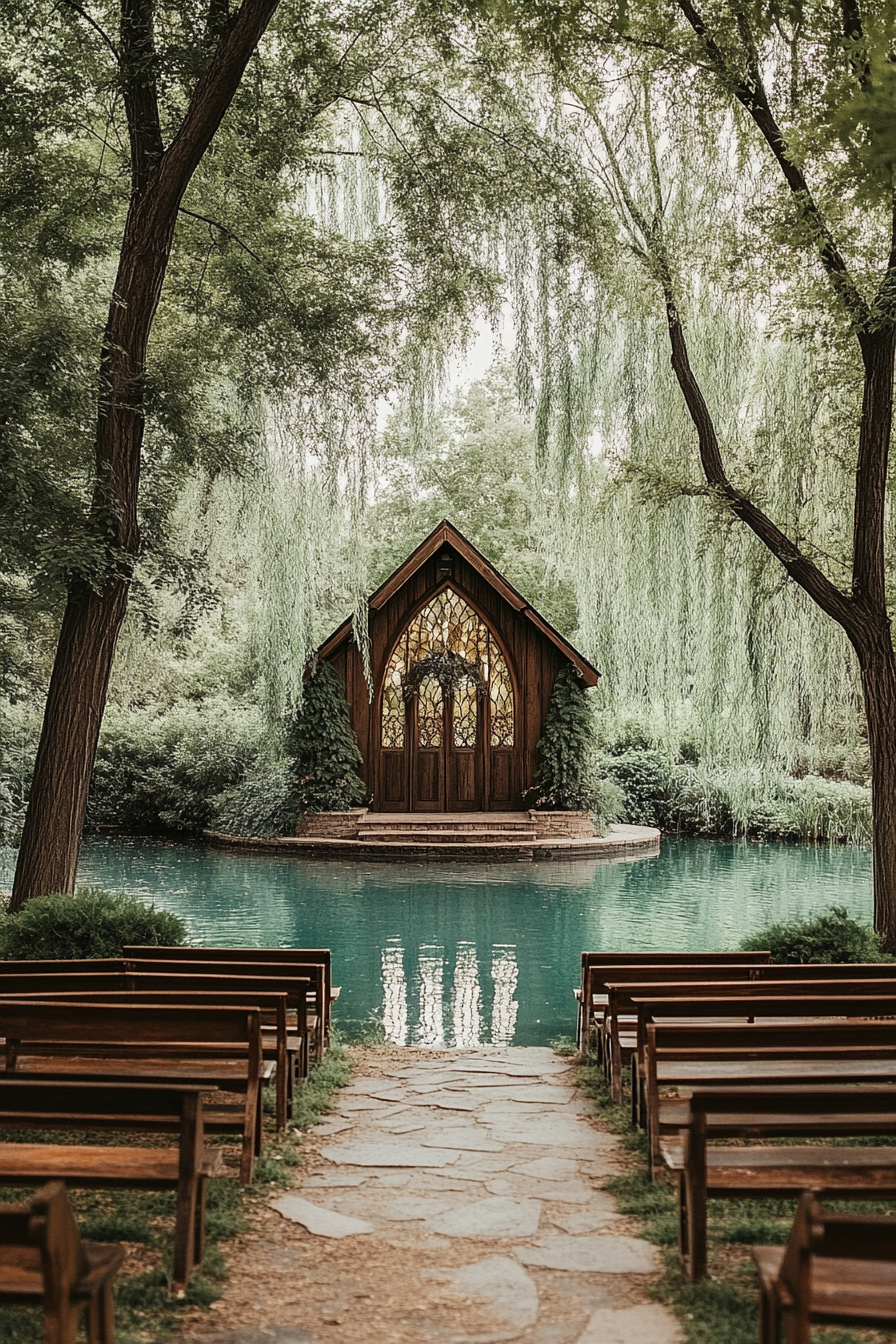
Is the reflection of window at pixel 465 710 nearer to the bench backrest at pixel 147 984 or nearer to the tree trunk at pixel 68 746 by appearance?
the tree trunk at pixel 68 746

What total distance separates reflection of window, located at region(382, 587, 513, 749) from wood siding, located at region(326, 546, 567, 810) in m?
0.17

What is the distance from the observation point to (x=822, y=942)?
7102 mm

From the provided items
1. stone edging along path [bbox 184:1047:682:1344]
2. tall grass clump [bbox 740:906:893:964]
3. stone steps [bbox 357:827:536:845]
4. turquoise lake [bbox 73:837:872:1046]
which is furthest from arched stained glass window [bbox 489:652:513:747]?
stone edging along path [bbox 184:1047:682:1344]

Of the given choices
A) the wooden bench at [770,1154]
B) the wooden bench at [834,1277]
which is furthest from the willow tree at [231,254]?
the wooden bench at [834,1277]

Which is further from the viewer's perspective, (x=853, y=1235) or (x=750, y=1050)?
(x=750, y=1050)

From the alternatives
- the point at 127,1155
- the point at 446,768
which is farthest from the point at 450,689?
the point at 127,1155

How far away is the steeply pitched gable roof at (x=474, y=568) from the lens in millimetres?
19922

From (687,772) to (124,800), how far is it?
11.0 metres

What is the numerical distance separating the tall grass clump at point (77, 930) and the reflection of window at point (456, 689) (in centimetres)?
1349

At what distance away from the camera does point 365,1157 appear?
15.3ft

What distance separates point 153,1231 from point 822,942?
186 inches

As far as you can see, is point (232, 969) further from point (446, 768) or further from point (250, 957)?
point (446, 768)

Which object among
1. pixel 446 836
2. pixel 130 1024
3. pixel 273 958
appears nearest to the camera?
pixel 130 1024

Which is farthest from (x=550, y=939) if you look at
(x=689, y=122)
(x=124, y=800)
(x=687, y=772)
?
(x=124, y=800)
